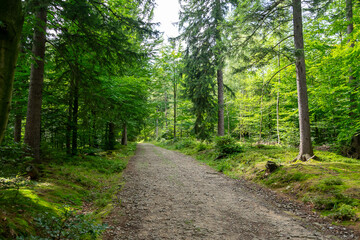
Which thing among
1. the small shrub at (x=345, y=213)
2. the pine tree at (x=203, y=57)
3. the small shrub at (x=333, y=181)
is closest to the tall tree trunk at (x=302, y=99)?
the small shrub at (x=333, y=181)

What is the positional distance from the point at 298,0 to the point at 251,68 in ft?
10.5

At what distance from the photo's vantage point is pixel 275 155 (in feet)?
29.5

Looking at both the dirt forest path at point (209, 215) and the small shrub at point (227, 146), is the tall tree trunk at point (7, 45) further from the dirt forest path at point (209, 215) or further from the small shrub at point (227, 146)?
the small shrub at point (227, 146)

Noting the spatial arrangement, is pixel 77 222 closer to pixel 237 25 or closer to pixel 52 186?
pixel 52 186

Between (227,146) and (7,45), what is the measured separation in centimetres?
1087

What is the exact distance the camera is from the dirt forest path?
Result: 342 centimetres

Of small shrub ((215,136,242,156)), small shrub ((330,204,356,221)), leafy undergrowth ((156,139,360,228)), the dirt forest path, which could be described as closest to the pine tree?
small shrub ((215,136,242,156))

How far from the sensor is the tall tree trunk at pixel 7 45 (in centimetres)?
157

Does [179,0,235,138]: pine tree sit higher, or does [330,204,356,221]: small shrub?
[179,0,235,138]: pine tree

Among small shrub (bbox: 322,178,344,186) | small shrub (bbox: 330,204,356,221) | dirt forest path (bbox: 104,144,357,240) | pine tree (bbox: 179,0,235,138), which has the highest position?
pine tree (bbox: 179,0,235,138)

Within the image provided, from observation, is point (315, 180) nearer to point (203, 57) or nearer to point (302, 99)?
point (302, 99)

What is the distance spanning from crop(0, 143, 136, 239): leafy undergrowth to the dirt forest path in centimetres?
48

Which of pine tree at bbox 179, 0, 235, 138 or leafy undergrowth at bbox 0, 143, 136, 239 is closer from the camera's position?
leafy undergrowth at bbox 0, 143, 136, 239

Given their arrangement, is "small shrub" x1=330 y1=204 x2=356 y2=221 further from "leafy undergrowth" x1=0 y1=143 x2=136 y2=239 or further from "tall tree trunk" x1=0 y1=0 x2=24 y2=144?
"tall tree trunk" x1=0 y1=0 x2=24 y2=144
